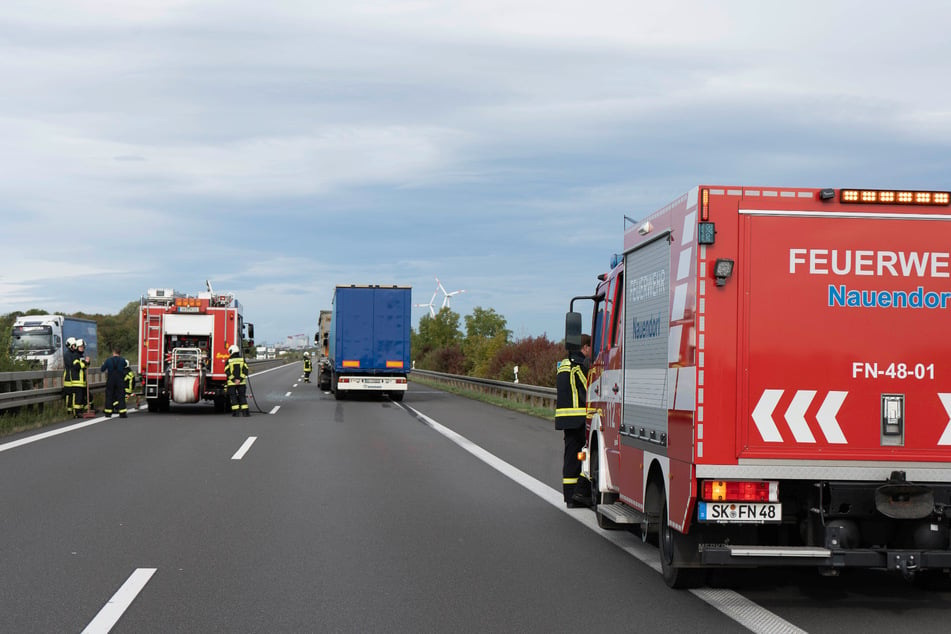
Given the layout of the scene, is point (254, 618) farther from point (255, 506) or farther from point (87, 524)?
point (255, 506)

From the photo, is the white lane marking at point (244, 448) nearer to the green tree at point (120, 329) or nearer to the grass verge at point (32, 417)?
the grass verge at point (32, 417)

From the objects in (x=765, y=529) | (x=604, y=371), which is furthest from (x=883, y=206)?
(x=604, y=371)

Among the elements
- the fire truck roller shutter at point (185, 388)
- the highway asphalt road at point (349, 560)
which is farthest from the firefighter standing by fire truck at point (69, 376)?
the highway asphalt road at point (349, 560)

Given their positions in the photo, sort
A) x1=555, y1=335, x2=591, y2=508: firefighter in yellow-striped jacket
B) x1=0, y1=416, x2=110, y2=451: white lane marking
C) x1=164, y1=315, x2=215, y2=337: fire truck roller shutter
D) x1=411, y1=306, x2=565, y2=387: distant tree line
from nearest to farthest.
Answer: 1. x1=555, y1=335, x2=591, y2=508: firefighter in yellow-striped jacket
2. x1=0, y1=416, x2=110, y2=451: white lane marking
3. x1=164, y1=315, x2=215, y2=337: fire truck roller shutter
4. x1=411, y1=306, x2=565, y2=387: distant tree line

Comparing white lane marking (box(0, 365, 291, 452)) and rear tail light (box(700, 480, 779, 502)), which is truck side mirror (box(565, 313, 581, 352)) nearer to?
rear tail light (box(700, 480, 779, 502))

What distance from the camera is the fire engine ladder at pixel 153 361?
25859 mm

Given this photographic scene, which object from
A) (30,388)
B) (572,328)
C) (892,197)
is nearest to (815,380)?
(892,197)

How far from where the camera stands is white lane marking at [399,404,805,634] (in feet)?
20.8

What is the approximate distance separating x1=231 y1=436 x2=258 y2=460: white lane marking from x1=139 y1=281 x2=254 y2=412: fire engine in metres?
7.25

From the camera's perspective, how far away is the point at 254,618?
636cm

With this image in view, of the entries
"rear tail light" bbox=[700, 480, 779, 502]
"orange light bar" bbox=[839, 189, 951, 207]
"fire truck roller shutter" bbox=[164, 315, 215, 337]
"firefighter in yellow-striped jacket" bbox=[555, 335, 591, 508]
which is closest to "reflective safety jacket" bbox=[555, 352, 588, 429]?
"firefighter in yellow-striped jacket" bbox=[555, 335, 591, 508]

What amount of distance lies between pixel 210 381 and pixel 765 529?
20973mm

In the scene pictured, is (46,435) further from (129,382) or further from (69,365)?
(129,382)

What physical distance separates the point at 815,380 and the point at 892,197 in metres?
1.25
